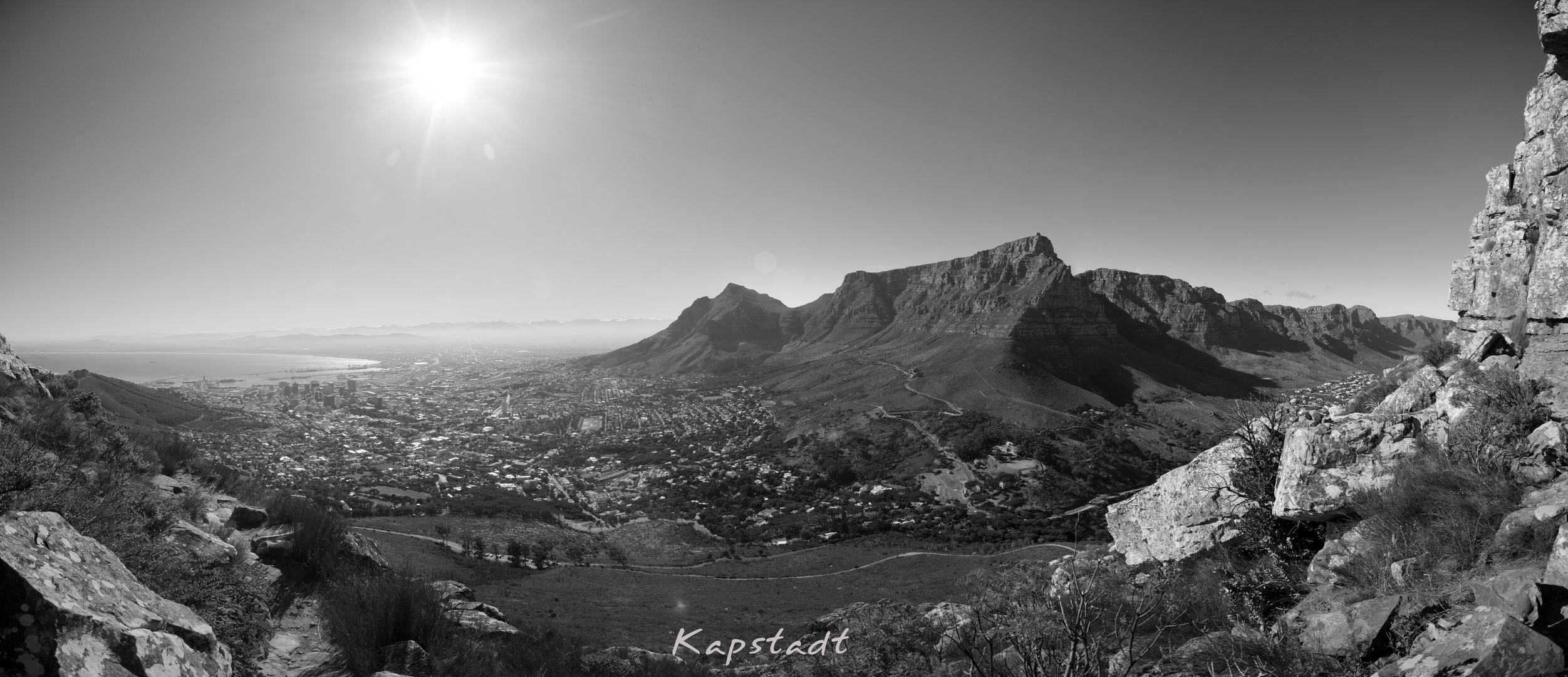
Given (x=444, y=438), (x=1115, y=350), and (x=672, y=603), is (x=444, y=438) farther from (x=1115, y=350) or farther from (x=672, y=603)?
(x=1115, y=350)

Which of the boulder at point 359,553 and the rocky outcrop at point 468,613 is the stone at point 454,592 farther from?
the boulder at point 359,553

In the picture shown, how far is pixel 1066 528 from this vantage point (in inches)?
1786

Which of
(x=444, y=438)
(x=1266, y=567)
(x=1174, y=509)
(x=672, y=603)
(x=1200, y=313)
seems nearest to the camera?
(x=1266, y=567)

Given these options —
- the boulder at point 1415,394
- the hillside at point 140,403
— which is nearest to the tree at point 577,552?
the boulder at point 1415,394

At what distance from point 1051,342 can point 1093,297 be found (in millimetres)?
33839

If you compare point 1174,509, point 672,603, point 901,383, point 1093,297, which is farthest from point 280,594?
point 1093,297

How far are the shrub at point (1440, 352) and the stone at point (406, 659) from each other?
20.9m

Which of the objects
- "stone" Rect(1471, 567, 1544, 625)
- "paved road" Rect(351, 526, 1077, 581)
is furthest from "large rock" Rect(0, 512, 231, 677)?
"paved road" Rect(351, 526, 1077, 581)

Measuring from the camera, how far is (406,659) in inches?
283

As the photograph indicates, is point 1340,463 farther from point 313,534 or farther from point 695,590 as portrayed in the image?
point 695,590

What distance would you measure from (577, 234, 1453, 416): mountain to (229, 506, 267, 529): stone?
284 ft

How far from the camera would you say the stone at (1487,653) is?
Answer: 3.84m

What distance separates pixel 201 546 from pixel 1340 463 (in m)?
18.8

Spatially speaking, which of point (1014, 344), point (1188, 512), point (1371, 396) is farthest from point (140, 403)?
point (1014, 344)
